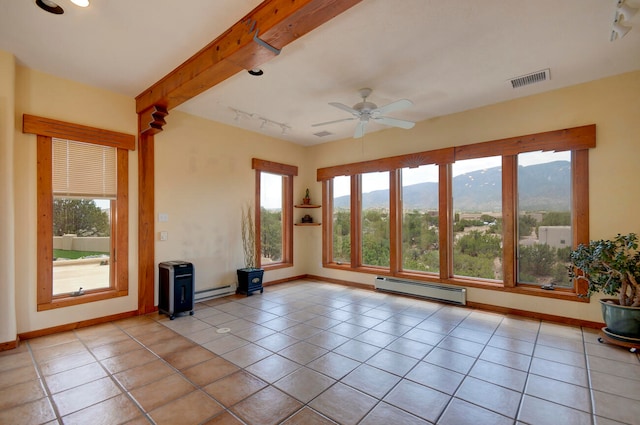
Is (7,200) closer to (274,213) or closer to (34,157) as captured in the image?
(34,157)

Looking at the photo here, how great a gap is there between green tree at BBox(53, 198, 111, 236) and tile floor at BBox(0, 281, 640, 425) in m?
1.25

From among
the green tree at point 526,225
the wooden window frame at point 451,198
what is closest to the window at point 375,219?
the wooden window frame at point 451,198

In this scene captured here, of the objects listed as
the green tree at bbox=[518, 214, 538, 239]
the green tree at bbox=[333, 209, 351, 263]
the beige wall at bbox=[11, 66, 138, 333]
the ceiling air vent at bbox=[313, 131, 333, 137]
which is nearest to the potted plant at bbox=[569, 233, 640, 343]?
the green tree at bbox=[518, 214, 538, 239]

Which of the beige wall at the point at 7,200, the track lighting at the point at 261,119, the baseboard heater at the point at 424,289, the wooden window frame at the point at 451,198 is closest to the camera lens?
the beige wall at the point at 7,200

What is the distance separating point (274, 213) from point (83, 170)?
3.34m

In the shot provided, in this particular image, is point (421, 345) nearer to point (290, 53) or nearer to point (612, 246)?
point (612, 246)

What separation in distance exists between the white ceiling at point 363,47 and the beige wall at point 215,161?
25 centimetres

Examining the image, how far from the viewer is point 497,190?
455cm

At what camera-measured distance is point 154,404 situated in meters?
2.20

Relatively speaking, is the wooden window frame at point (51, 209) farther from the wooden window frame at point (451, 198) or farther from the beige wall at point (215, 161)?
the wooden window frame at point (451, 198)

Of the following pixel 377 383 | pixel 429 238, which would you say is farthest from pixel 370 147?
pixel 377 383

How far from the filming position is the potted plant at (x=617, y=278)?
3.08 metres

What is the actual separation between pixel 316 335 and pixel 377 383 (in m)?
1.14

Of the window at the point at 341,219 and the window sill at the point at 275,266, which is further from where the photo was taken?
the window at the point at 341,219
